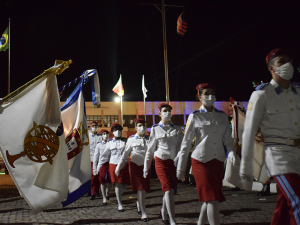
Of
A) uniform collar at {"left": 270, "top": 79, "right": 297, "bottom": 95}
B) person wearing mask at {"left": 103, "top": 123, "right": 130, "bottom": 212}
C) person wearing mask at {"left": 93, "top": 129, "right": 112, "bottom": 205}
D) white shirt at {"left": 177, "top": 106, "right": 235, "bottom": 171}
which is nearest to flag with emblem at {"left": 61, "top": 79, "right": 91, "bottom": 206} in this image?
person wearing mask at {"left": 103, "top": 123, "right": 130, "bottom": 212}

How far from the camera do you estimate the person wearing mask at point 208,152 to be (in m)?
4.30

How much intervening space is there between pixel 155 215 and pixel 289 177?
474 centimetres

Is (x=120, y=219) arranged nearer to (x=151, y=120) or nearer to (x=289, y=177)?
(x=289, y=177)

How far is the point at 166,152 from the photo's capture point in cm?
619

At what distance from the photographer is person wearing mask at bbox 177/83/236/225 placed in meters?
4.30

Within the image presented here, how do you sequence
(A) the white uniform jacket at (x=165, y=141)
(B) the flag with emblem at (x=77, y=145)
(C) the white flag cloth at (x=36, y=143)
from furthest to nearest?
(A) the white uniform jacket at (x=165, y=141) < (B) the flag with emblem at (x=77, y=145) < (C) the white flag cloth at (x=36, y=143)

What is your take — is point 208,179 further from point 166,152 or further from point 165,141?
point 165,141

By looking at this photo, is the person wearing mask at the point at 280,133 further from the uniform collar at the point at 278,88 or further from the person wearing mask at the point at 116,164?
the person wearing mask at the point at 116,164

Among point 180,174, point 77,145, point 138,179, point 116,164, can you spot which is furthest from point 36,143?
point 116,164

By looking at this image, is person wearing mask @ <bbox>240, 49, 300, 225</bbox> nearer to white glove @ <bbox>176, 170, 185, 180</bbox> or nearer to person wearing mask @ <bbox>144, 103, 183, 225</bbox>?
white glove @ <bbox>176, 170, 185, 180</bbox>

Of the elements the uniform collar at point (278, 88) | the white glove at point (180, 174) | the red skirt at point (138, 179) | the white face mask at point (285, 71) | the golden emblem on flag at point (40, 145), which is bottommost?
the red skirt at point (138, 179)

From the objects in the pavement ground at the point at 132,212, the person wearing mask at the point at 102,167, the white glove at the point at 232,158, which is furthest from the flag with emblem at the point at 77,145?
the person wearing mask at the point at 102,167

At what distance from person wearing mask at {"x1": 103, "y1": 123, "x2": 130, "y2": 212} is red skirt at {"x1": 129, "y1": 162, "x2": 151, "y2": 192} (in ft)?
3.35

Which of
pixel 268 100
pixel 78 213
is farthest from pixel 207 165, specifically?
pixel 78 213
